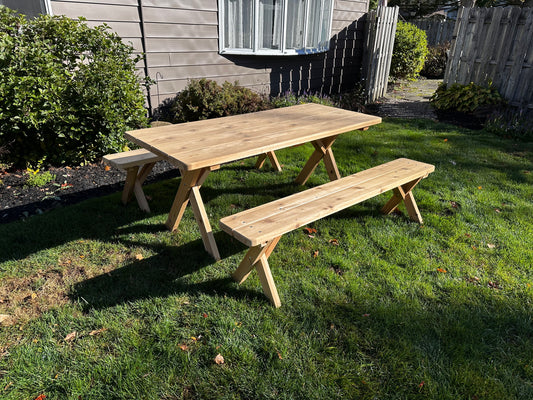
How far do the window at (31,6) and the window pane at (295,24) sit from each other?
14.0 ft

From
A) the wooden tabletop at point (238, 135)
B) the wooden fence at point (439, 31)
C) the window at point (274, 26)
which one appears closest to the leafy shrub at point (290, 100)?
A: the window at point (274, 26)

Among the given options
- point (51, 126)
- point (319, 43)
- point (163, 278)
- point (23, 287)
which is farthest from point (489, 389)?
point (319, 43)

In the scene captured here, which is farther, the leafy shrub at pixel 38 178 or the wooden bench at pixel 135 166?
the leafy shrub at pixel 38 178

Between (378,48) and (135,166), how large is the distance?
23.5ft

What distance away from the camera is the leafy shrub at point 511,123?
6.26m

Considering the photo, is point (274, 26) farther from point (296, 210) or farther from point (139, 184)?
point (296, 210)

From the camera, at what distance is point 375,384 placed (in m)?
1.99

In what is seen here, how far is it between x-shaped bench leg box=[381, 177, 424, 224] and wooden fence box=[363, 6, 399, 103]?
561 centimetres

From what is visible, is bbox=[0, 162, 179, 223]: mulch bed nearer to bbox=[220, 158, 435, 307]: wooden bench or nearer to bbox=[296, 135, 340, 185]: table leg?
bbox=[296, 135, 340, 185]: table leg

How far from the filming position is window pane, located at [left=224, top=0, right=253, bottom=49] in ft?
20.8

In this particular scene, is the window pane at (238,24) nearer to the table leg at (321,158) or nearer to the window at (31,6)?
the window at (31,6)

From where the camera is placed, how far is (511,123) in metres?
6.68

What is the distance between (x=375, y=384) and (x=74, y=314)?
189 centimetres

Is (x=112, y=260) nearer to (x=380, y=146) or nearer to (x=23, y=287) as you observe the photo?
(x=23, y=287)
